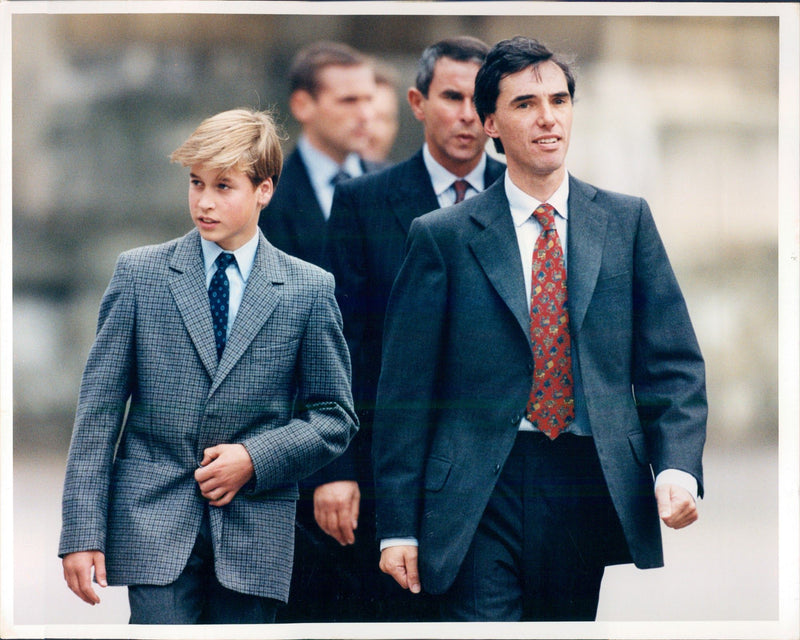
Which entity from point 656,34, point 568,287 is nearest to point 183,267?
point 568,287

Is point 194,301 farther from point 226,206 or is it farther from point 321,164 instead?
point 321,164

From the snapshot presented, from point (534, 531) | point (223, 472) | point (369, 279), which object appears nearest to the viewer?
point (534, 531)

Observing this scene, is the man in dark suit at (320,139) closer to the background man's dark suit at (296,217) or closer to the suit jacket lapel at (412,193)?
the background man's dark suit at (296,217)

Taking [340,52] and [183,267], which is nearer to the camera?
[183,267]

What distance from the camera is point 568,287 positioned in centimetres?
404

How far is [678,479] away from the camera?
12.9 ft

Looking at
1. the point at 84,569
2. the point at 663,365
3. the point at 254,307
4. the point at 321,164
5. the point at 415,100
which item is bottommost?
the point at 84,569

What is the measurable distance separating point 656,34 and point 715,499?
6.17 feet

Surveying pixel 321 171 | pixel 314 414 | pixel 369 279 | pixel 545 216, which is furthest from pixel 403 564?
pixel 321 171

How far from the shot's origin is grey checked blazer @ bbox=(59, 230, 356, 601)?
3.88 meters

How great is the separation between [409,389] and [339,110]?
3.99 feet

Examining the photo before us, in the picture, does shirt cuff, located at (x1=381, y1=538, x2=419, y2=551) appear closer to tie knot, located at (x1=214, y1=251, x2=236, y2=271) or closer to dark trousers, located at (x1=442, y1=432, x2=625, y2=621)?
dark trousers, located at (x1=442, y1=432, x2=625, y2=621)

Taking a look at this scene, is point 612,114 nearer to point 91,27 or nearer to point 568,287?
point 568,287

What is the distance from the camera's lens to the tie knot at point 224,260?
4.07 metres
